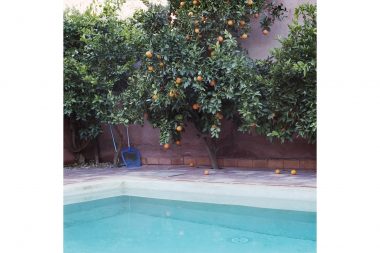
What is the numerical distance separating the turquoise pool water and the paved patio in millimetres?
422

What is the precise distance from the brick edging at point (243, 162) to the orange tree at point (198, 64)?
0.39 m

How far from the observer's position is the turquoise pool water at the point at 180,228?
351 cm

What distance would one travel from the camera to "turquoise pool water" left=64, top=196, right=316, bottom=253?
3.51 m

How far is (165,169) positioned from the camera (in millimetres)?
6609

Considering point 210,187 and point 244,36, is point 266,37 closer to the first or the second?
point 244,36

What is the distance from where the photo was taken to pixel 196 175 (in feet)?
18.9

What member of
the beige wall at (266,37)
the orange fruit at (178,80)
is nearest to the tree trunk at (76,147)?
the orange fruit at (178,80)

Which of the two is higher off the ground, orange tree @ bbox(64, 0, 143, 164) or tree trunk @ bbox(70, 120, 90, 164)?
orange tree @ bbox(64, 0, 143, 164)

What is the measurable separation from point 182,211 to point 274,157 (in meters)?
2.21

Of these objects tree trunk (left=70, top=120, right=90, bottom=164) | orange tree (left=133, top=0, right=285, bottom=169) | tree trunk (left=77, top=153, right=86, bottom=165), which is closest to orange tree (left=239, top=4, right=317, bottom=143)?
orange tree (left=133, top=0, right=285, bottom=169)

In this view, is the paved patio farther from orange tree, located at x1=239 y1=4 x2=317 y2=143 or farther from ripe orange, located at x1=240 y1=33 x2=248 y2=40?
ripe orange, located at x1=240 y1=33 x2=248 y2=40

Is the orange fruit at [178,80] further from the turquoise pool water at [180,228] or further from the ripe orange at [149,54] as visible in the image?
the turquoise pool water at [180,228]
